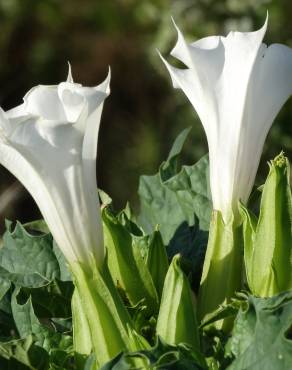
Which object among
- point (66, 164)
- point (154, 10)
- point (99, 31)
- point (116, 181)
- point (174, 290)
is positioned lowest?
point (116, 181)

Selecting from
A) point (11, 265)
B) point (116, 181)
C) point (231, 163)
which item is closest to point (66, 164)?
point (231, 163)

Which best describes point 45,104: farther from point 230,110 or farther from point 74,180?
point 230,110

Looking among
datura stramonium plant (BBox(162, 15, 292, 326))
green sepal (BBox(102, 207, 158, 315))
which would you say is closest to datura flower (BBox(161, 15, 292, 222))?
datura stramonium plant (BBox(162, 15, 292, 326))

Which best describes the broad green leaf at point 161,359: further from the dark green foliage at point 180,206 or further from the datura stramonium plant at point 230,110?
the dark green foliage at point 180,206

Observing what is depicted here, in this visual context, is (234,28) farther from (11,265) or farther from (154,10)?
(11,265)

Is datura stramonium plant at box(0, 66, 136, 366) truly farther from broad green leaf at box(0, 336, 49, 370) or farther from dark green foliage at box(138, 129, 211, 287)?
dark green foliage at box(138, 129, 211, 287)

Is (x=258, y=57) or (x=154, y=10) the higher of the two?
(x=258, y=57)

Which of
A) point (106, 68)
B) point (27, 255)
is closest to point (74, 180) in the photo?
point (27, 255)
